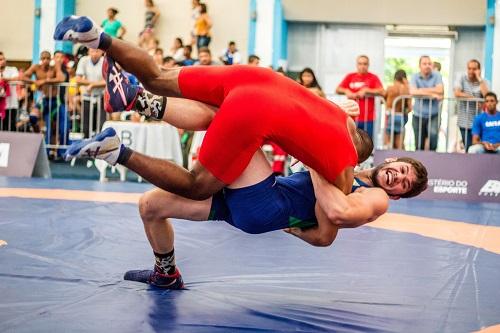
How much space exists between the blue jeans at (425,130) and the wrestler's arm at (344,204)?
6.65m

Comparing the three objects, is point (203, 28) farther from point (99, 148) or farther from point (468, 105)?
point (99, 148)

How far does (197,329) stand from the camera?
9.95 feet

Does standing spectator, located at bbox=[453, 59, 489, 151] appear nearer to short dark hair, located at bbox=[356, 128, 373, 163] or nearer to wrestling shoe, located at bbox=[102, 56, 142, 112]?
short dark hair, located at bbox=[356, 128, 373, 163]

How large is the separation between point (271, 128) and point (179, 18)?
1282 cm

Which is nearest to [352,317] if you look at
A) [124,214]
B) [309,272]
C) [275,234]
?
[309,272]

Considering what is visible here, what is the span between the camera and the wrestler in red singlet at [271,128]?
3.42m

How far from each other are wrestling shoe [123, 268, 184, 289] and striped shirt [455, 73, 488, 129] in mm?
7027

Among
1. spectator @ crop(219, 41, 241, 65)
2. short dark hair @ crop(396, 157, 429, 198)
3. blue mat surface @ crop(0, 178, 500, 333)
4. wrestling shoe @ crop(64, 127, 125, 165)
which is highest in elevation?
spectator @ crop(219, 41, 241, 65)

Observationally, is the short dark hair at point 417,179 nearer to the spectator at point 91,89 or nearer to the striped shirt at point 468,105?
the striped shirt at point 468,105

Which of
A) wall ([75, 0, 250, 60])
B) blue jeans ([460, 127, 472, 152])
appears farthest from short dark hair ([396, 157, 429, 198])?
wall ([75, 0, 250, 60])

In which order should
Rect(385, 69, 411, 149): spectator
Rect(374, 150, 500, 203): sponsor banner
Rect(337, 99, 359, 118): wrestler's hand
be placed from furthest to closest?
→ Rect(385, 69, 411, 149): spectator, Rect(374, 150, 500, 203): sponsor banner, Rect(337, 99, 359, 118): wrestler's hand

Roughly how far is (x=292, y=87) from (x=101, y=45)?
2.87 feet

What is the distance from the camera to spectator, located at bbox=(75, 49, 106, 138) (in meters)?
10.9

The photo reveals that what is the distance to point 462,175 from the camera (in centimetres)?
940
